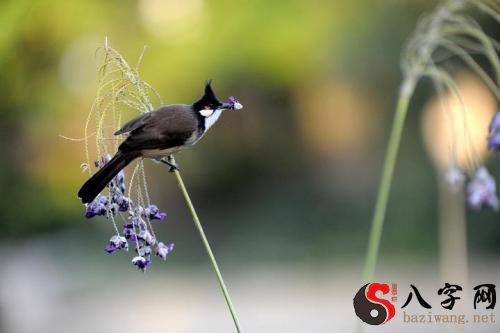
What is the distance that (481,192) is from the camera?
149 cm

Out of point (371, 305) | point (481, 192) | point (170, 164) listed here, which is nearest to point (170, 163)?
point (170, 164)

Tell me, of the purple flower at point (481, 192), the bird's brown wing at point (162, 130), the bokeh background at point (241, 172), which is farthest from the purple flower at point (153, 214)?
the bokeh background at point (241, 172)

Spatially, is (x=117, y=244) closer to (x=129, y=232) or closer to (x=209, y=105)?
(x=129, y=232)

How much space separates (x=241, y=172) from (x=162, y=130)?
1016cm

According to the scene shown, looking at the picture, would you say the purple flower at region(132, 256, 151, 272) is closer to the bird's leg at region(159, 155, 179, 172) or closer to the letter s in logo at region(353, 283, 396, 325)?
the bird's leg at region(159, 155, 179, 172)

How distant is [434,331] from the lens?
7500 millimetres

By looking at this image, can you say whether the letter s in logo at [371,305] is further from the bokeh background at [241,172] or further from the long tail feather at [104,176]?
the bokeh background at [241,172]

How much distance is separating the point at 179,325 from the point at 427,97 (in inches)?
137

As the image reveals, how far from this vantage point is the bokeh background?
692 centimetres

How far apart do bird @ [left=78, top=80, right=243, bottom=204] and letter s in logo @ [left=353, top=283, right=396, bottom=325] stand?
65 cm

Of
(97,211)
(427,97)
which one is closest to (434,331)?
(427,97)

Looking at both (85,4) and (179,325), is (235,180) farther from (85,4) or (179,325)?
(85,4)

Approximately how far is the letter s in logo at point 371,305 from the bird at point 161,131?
2.13 feet

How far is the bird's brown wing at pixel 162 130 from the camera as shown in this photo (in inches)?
50.7
